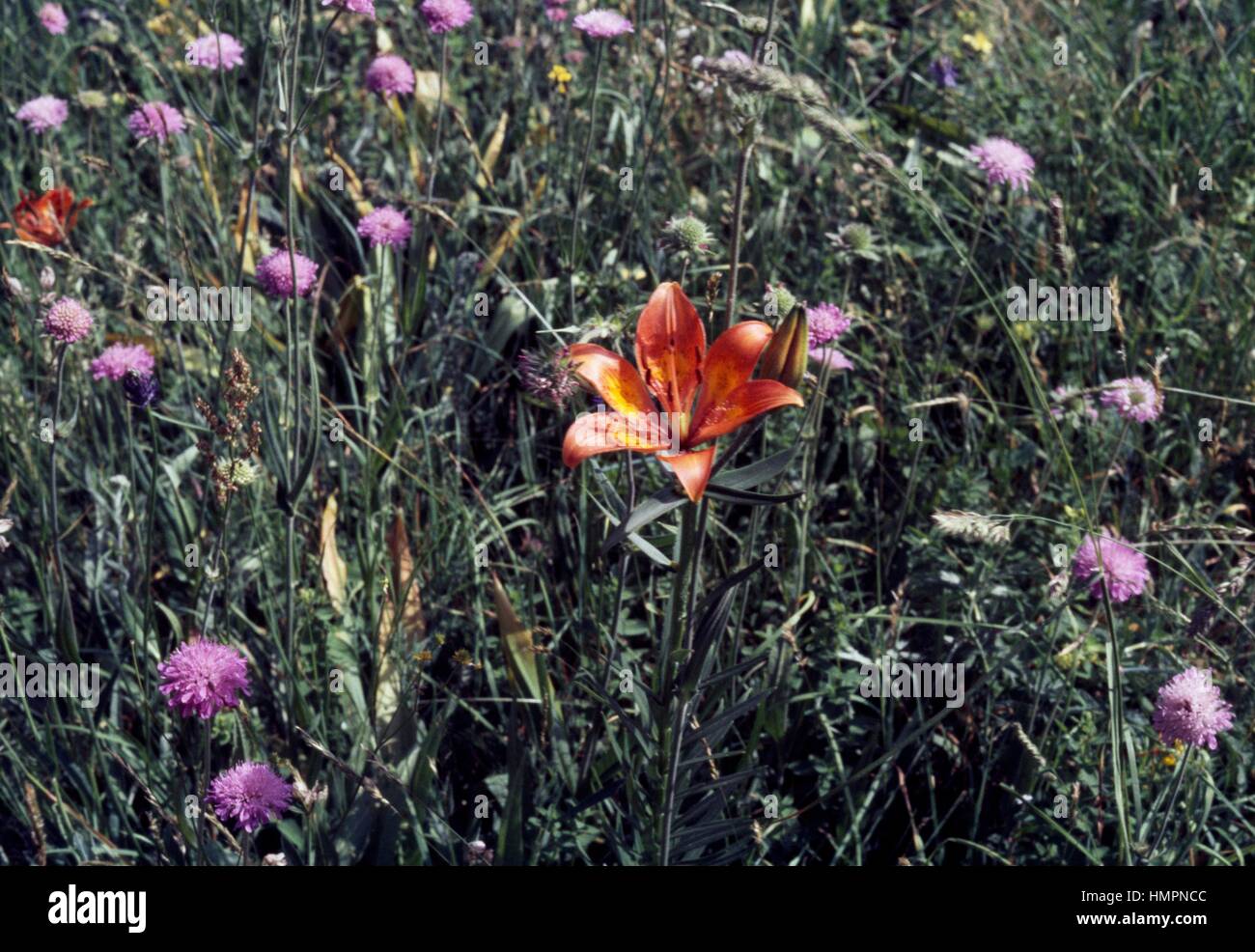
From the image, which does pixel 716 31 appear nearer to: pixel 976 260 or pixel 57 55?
pixel 976 260

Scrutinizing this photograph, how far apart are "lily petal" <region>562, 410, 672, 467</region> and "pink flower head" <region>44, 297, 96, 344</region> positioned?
99cm

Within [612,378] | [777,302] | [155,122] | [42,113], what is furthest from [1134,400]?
[42,113]

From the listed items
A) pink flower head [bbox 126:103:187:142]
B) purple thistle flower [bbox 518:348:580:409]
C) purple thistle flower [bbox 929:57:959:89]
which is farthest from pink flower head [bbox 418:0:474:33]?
purple thistle flower [bbox 929:57:959:89]

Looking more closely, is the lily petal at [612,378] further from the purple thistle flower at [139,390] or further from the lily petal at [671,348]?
the purple thistle flower at [139,390]

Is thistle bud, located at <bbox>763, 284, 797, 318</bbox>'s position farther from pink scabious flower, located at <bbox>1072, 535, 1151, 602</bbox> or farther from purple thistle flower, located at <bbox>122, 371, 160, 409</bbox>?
purple thistle flower, located at <bbox>122, 371, 160, 409</bbox>

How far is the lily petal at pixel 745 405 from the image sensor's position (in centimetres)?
139

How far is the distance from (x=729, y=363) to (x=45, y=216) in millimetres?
1647

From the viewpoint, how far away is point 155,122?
2.51m

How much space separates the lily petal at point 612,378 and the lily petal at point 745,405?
0.09 metres

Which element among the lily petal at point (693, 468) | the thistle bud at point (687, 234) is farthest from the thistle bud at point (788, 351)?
the thistle bud at point (687, 234)

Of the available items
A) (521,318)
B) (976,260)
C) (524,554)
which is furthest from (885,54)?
(524,554)

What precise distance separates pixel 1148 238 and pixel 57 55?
10.1 ft

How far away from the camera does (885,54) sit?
3.55 metres

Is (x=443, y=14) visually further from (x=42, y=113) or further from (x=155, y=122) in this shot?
(x=42, y=113)
